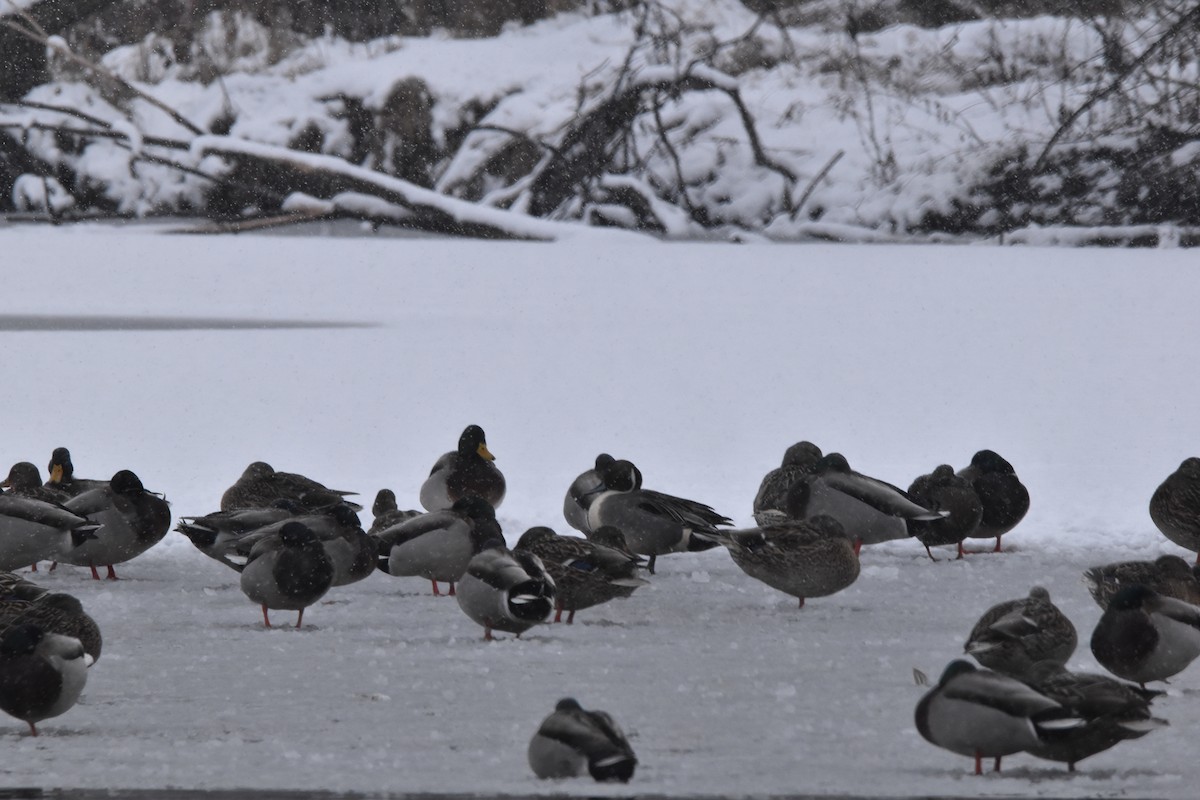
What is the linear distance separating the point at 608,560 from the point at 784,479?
62.7 inches

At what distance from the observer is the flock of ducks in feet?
9.97

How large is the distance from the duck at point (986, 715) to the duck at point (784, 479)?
8.09 ft

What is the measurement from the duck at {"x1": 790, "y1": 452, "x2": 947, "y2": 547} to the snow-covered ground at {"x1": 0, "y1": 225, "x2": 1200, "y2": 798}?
0.16 metres

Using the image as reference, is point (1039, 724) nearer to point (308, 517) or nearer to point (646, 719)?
point (646, 719)

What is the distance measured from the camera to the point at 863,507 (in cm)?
548

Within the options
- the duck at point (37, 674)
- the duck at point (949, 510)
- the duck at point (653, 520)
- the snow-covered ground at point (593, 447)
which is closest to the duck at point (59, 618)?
the snow-covered ground at point (593, 447)

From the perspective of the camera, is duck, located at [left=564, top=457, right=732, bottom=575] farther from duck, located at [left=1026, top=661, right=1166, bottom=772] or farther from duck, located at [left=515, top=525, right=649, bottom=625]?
duck, located at [left=1026, top=661, right=1166, bottom=772]

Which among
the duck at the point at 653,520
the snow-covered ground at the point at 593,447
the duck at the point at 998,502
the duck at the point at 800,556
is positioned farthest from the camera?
the duck at the point at 998,502

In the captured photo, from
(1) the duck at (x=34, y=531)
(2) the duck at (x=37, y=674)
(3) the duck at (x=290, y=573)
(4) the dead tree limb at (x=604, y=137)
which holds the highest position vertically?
(2) the duck at (x=37, y=674)

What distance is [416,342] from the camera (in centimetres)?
1167

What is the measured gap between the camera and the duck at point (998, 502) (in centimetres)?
573

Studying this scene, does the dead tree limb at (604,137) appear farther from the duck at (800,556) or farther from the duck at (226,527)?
the duck at (800,556)

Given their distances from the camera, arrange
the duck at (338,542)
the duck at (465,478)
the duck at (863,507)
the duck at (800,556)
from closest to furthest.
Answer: the duck at (800,556), the duck at (338,542), the duck at (863,507), the duck at (465,478)

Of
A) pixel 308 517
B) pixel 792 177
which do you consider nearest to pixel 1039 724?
pixel 308 517
